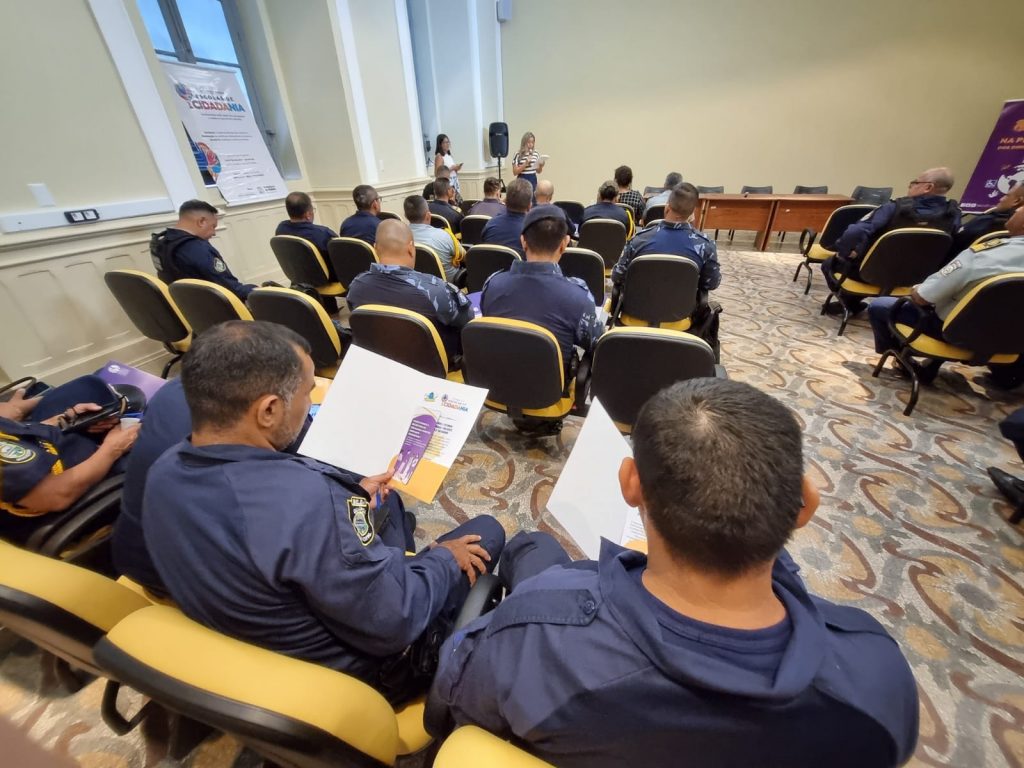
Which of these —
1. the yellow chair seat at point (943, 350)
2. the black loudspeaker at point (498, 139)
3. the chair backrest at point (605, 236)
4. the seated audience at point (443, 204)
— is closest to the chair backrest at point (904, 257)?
the yellow chair seat at point (943, 350)

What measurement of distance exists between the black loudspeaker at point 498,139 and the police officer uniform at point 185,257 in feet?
19.2

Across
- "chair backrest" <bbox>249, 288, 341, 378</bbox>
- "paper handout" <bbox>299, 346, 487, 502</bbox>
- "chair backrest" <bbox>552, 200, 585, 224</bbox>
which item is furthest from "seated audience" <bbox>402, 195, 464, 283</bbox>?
"chair backrest" <bbox>552, 200, 585, 224</bbox>

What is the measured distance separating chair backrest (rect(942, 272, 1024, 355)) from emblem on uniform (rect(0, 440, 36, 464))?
358 cm

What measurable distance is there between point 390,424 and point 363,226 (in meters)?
3.03

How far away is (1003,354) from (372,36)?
6412mm

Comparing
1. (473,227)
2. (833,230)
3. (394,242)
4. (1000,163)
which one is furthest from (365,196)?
(1000,163)

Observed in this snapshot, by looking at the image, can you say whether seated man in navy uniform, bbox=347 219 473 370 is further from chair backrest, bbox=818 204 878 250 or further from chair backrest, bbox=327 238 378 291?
chair backrest, bbox=818 204 878 250

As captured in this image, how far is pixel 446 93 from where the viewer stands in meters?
6.95

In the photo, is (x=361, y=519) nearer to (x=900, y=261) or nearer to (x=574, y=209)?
(x=900, y=261)

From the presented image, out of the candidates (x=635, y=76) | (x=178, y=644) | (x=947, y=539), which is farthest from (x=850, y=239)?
(x=635, y=76)

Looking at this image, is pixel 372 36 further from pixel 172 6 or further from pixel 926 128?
pixel 926 128

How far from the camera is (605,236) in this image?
3.72 m

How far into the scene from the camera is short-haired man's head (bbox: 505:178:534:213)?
3.12 m

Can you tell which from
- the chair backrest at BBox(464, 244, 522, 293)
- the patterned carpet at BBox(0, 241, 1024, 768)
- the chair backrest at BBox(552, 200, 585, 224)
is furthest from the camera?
the chair backrest at BBox(552, 200, 585, 224)
